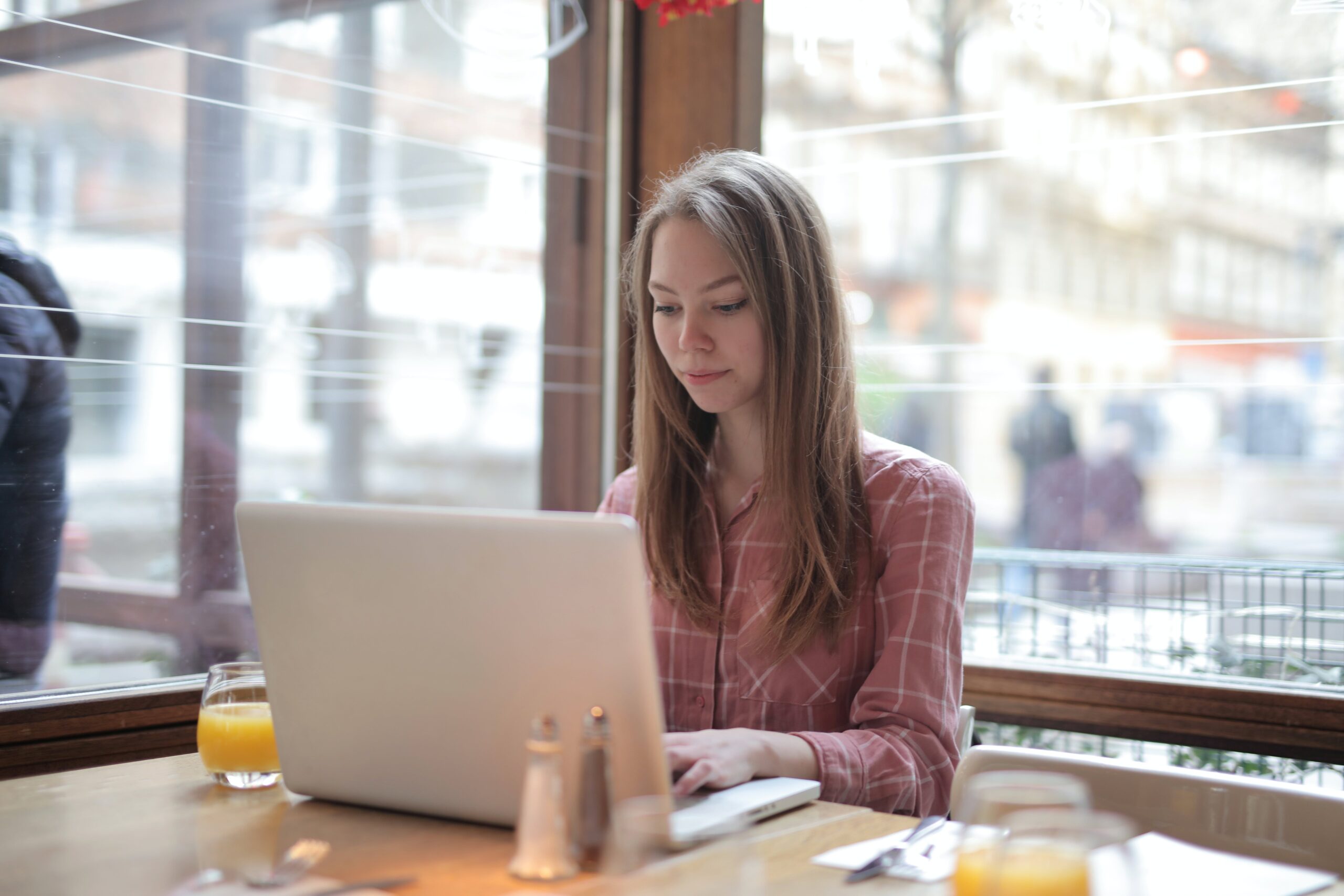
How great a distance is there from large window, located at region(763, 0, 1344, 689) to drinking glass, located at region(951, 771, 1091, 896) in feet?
3.72

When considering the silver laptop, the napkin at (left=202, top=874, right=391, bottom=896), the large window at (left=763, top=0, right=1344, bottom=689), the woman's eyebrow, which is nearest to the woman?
the woman's eyebrow

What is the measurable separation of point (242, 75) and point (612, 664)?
150 centimetres

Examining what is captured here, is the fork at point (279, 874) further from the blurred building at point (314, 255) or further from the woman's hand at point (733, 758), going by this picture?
the blurred building at point (314, 255)

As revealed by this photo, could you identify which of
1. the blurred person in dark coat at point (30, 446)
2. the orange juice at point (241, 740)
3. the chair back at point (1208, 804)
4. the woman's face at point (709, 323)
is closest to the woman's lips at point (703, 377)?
the woman's face at point (709, 323)

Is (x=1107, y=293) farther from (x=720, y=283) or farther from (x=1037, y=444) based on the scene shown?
(x=720, y=283)

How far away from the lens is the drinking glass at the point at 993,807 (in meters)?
0.75

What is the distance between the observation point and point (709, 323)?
1650 mm

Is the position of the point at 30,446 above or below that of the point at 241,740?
above

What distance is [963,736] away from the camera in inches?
63.7

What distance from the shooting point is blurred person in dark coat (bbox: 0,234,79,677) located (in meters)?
1.75

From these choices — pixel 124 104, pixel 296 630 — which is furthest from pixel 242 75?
pixel 296 630

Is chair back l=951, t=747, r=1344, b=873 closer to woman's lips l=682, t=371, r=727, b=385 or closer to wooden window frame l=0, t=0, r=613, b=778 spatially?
woman's lips l=682, t=371, r=727, b=385

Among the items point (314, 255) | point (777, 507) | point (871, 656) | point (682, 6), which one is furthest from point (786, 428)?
point (314, 255)

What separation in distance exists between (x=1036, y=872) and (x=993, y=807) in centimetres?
6
